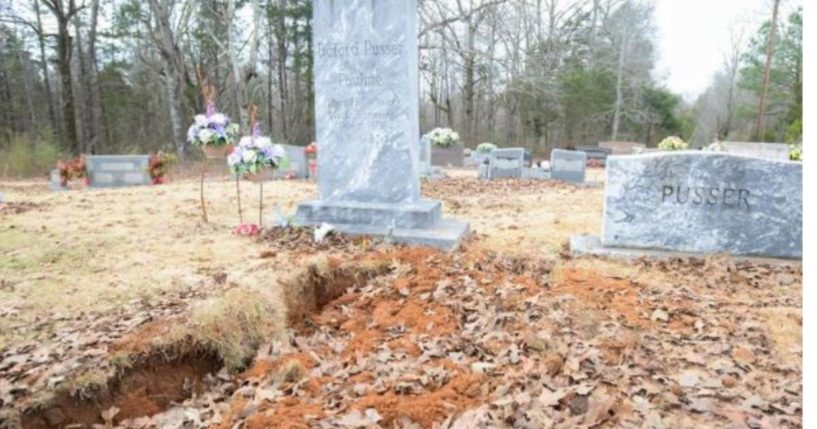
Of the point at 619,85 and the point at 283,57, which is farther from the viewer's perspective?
the point at 619,85

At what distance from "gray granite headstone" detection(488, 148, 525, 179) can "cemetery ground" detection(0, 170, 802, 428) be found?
6.83m

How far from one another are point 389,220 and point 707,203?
288 cm

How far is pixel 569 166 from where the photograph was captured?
38.0 feet

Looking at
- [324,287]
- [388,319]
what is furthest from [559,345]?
[324,287]

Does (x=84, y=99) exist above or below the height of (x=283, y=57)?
below

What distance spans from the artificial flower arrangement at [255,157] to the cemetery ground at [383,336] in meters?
0.73

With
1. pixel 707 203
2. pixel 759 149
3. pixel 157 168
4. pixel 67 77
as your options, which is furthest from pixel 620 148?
pixel 67 77

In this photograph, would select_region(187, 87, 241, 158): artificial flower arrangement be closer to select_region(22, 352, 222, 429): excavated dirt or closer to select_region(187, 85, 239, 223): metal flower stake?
select_region(187, 85, 239, 223): metal flower stake

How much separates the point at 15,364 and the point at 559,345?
9.22ft

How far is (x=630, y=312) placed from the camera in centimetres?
330

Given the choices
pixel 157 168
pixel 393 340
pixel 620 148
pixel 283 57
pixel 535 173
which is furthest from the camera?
pixel 283 57

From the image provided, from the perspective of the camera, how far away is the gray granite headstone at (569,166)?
453 inches

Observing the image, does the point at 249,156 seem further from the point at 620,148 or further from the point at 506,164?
the point at 620,148

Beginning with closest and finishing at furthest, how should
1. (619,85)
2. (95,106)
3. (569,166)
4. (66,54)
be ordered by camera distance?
(569,166) → (66,54) → (95,106) → (619,85)
